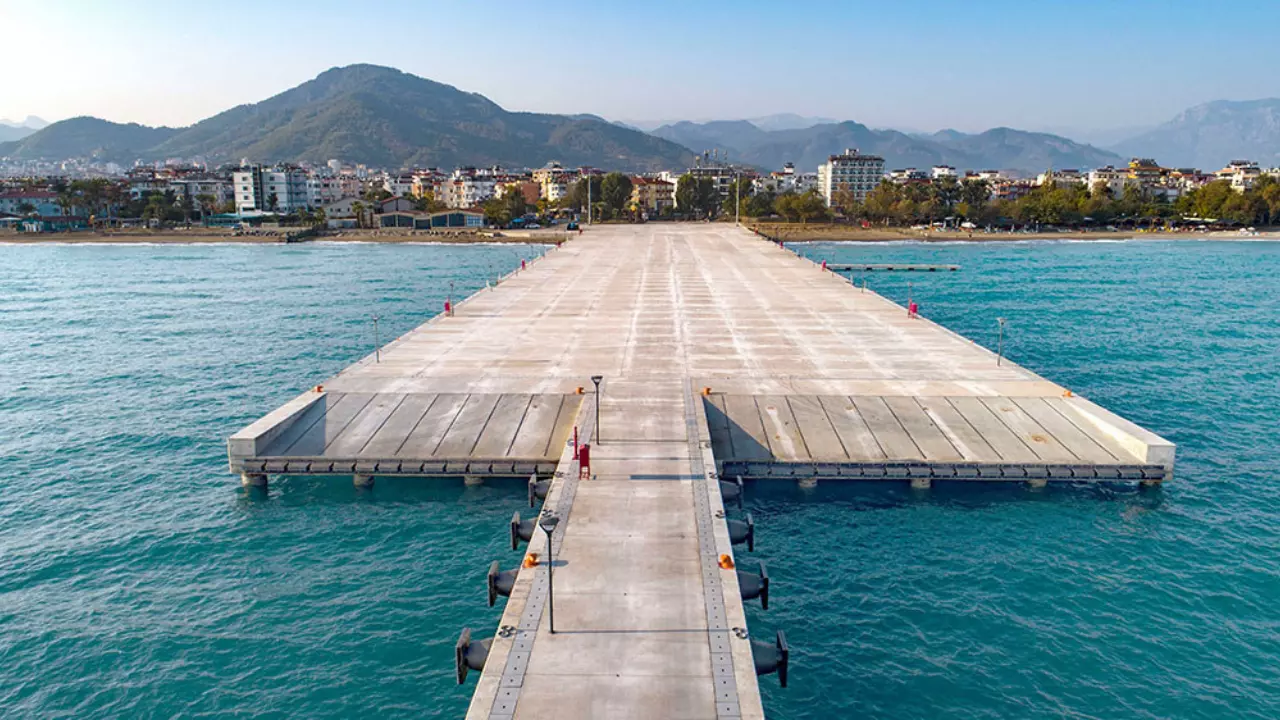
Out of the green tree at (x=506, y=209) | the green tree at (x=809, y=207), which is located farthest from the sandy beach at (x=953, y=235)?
the green tree at (x=506, y=209)

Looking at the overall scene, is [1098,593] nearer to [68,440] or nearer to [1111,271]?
[68,440]

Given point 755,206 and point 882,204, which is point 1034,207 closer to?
point 882,204

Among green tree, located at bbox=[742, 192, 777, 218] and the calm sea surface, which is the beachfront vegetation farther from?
the calm sea surface

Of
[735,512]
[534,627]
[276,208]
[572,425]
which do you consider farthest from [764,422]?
[276,208]

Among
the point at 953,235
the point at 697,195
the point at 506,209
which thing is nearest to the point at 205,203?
the point at 506,209

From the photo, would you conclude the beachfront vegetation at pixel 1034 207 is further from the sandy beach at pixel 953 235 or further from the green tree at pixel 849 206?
the sandy beach at pixel 953 235

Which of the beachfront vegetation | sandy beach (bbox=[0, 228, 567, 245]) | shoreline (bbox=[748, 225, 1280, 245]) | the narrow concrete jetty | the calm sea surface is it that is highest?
the beachfront vegetation

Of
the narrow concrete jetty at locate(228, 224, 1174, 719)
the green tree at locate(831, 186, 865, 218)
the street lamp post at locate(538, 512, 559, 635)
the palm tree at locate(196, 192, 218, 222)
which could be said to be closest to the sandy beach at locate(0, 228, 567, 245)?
the palm tree at locate(196, 192, 218, 222)
